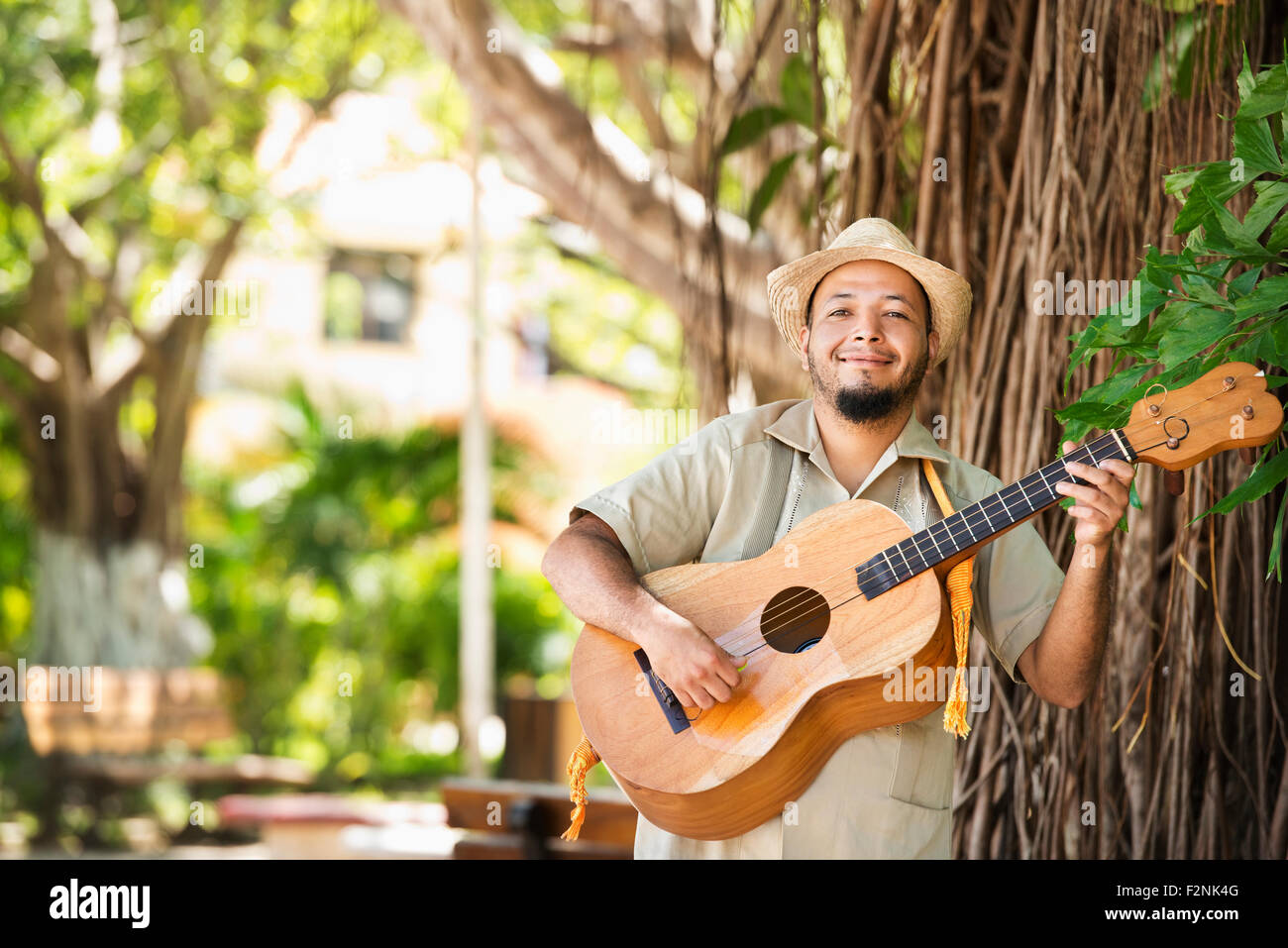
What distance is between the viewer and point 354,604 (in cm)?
1166

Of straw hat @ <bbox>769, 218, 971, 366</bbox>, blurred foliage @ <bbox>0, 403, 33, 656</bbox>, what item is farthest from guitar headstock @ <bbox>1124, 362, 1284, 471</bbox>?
blurred foliage @ <bbox>0, 403, 33, 656</bbox>

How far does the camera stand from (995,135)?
3.07 meters

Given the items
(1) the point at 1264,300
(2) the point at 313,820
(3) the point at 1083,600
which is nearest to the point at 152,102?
(2) the point at 313,820

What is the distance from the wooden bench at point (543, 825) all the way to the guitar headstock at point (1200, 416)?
1.61 metres

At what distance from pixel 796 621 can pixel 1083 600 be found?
0.44 metres

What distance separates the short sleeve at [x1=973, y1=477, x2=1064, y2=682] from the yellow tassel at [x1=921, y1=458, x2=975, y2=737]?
83mm

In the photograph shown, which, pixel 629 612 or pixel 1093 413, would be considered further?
pixel 629 612

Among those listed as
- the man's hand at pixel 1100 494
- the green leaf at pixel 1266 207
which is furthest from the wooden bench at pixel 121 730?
the green leaf at pixel 1266 207

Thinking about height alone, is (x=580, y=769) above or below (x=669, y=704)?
below

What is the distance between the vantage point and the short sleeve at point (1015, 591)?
88.4 inches

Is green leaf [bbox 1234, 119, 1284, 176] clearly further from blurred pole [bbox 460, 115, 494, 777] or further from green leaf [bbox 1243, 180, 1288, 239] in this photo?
blurred pole [bbox 460, 115, 494, 777]

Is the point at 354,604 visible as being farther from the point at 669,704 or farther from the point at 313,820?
the point at 669,704
